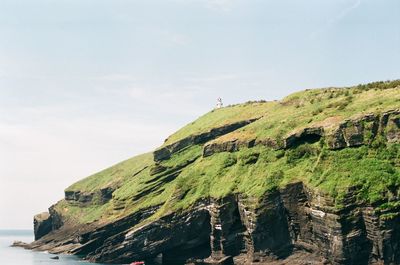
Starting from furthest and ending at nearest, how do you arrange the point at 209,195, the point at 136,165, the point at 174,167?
the point at 136,165, the point at 174,167, the point at 209,195

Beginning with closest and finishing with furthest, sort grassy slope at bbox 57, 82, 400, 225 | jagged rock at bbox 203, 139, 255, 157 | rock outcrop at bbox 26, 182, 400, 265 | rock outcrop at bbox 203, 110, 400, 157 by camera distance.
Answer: rock outcrop at bbox 26, 182, 400, 265 < grassy slope at bbox 57, 82, 400, 225 < rock outcrop at bbox 203, 110, 400, 157 < jagged rock at bbox 203, 139, 255, 157

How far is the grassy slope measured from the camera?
81.9 metres

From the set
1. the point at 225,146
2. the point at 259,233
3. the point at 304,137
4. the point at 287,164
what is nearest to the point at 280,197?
the point at 259,233

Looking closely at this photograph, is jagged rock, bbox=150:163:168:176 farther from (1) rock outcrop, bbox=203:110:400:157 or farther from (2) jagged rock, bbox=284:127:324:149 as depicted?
(2) jagged rock, bbox=284:127:324:149

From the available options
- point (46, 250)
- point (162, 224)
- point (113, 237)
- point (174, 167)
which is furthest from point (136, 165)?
point (162, 224)

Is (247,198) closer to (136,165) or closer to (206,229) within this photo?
(206,229)

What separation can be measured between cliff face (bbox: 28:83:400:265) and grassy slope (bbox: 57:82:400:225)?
0.25m

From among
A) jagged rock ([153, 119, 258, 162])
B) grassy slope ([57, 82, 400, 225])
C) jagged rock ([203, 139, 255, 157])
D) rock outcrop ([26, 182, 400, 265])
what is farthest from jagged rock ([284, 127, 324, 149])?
jagged rock ([153, 119, 258, 162])

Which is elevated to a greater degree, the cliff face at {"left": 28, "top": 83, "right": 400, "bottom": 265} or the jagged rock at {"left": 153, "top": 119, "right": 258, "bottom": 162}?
the jagged rock at {"left": 153, "top": 119, "right": 258, "bottom": 162}

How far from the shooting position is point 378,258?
252 feet

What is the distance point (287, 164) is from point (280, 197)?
27.0ft

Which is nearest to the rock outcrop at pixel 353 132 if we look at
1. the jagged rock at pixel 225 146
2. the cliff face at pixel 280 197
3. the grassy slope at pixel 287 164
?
the cliff face at pixel 280 197

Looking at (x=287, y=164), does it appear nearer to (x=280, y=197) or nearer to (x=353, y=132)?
(x=280, y=197)

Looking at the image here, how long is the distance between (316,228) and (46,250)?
377 ft
